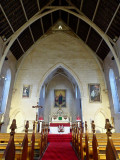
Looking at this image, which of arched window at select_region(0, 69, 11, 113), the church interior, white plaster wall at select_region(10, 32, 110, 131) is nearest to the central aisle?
the church interior

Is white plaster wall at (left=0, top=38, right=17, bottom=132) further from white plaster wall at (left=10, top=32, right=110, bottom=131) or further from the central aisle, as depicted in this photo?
the central aisle

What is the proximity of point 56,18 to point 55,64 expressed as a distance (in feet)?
17.5

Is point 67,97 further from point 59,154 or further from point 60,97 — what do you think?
point 59,154

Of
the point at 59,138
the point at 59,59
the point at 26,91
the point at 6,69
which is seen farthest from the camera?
the point at 59,59

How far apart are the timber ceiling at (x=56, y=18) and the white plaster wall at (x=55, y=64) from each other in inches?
34.1

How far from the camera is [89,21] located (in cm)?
940

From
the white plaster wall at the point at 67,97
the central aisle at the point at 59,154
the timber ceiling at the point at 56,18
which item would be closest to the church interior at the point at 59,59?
the timber ceiling at the point at 56,18

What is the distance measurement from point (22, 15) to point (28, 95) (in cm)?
637

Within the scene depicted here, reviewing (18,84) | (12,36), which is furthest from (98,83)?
(12,36)

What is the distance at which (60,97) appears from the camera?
15.4m

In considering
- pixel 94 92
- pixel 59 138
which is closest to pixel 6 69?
pixel 59 138

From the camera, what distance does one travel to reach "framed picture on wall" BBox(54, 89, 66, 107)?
15.1m

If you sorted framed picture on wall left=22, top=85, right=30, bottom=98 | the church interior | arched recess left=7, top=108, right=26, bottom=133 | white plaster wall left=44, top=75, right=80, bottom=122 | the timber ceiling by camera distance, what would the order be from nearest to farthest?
the timber ceiling
the church interior
arched recess left=7, top=108, right=26, bottom=133
framed picture on wall left=22, top=85, right=30, bottom=98
white plaster wall left=44, top=75, right=80, bottom=122

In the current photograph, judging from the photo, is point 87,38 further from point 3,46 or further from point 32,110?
point 32,110
